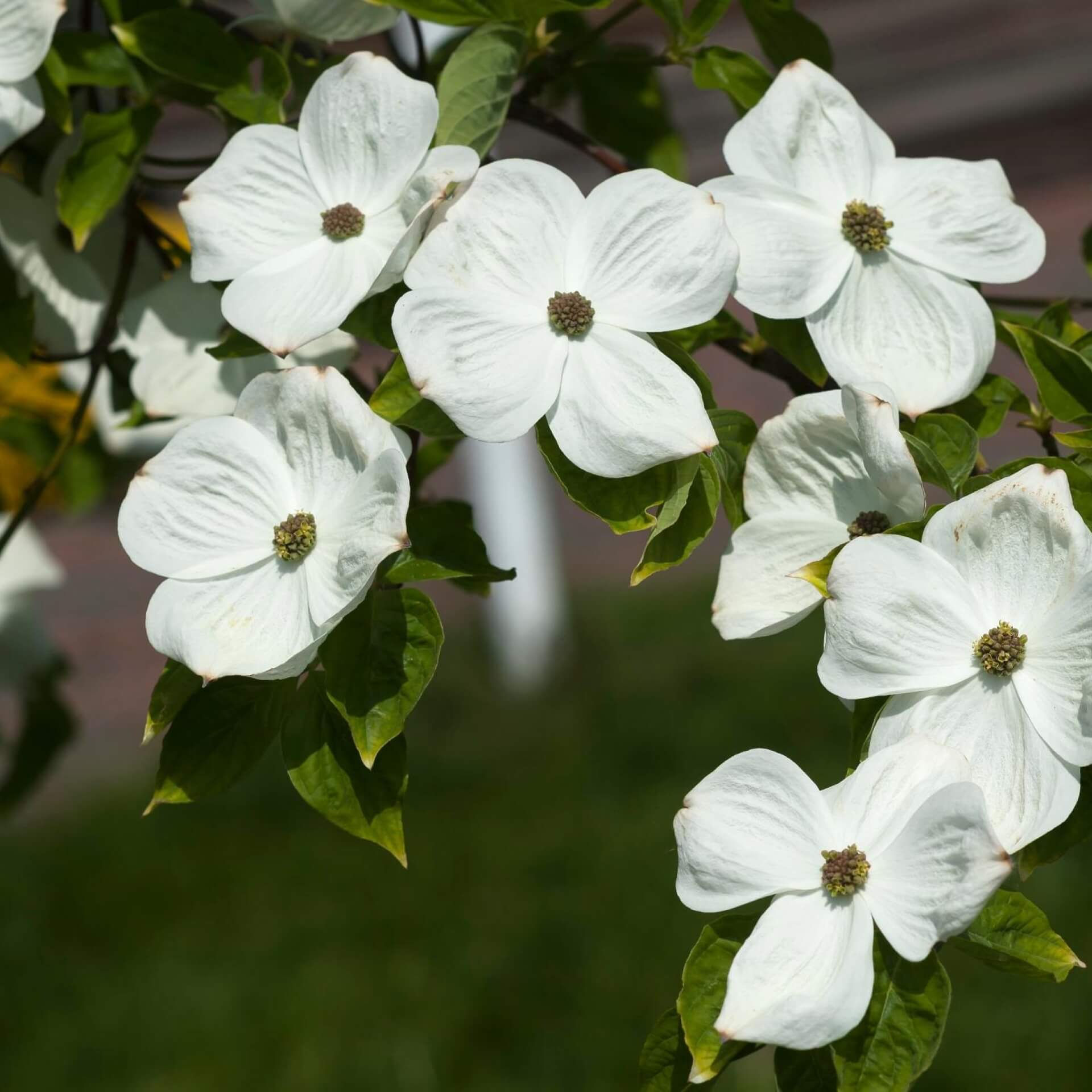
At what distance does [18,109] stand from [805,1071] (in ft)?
1.57

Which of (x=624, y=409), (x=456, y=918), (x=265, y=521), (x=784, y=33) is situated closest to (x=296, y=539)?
(x=265, y=521)

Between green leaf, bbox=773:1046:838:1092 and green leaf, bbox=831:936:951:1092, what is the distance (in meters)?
0.02

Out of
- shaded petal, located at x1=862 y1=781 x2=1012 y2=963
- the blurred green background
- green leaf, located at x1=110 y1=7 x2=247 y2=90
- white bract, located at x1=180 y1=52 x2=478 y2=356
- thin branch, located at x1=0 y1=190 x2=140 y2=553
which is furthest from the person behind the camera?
the blurred green background

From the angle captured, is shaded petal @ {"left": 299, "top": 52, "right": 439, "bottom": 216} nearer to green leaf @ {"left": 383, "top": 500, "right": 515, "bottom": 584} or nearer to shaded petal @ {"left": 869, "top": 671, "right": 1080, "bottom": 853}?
green leaf @ {"left": 383, "top": 500, "right": 515, "bottom": 584}

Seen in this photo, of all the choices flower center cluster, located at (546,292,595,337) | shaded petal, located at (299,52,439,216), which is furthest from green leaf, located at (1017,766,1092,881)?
shaded petal, located at (299,52,439,216)

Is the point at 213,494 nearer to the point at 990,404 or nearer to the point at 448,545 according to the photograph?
the point at 448,545

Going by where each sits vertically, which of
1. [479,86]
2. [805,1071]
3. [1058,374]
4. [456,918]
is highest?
[479,86]

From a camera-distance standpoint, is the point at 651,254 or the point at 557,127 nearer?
the point at 651,254

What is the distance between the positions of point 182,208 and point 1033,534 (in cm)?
33

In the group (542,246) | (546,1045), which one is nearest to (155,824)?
(546,1045)

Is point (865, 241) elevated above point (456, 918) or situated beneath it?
elevated above

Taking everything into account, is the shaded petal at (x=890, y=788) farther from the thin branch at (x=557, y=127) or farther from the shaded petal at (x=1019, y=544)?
the thin branch at (x=557, y=127)

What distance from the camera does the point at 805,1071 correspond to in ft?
1.38

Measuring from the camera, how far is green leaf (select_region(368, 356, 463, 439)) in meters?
0.45
